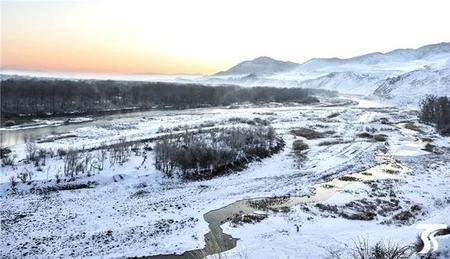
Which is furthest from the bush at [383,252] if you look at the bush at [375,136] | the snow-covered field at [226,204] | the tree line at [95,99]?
the tree line at [95,99]

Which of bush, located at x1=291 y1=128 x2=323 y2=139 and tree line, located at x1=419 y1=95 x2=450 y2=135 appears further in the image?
tree line, located at x1=419 y1=95 x2=450 y2=135

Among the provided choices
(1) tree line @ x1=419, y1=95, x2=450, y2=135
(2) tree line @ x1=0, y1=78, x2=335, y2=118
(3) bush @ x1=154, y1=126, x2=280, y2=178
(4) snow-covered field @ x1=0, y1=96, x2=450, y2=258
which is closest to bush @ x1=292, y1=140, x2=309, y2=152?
(3) bush @ x1=154, y1=126, x2=280, y2=178

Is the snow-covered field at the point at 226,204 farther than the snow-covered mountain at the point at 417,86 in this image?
No

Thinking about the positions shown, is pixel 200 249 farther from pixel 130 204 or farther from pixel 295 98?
pixel 295 98

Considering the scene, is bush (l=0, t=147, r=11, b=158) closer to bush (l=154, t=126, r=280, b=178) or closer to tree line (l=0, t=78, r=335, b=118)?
bush (l=154, t=126, r=280, b=178)

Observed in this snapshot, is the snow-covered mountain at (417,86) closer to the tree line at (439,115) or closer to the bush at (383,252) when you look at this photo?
the tree line at (439,115)

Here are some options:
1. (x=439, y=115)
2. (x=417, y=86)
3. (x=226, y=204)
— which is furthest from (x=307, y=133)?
(x=417, y=86)

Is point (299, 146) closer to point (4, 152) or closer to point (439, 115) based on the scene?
point (4, 152)

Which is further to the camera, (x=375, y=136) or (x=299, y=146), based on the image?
(x=375, y=136)

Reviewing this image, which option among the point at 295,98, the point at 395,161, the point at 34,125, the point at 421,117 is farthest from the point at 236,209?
the point at 295,98

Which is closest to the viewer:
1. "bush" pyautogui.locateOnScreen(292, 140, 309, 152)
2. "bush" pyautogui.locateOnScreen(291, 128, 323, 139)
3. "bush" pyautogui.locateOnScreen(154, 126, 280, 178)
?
"bush" pyautogui.locateOnScreen(154, 126, 280, 178)
